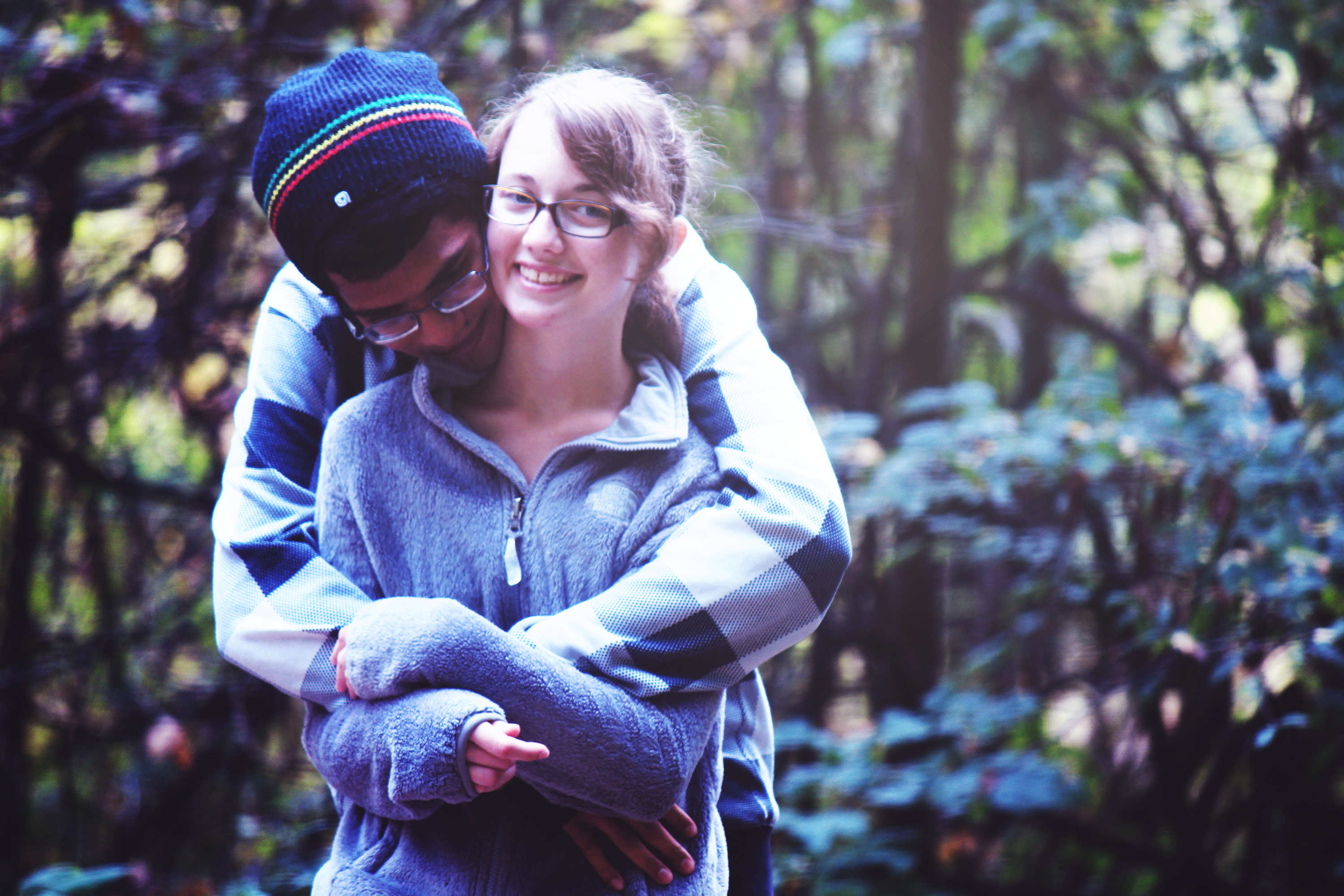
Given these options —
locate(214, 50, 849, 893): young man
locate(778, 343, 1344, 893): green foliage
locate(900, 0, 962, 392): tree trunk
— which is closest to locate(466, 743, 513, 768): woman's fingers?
locate(214, 50, 849, 893): young man

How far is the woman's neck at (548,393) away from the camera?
4.00ft

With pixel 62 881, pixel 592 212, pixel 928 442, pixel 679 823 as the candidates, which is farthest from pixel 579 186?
pixel 928 442

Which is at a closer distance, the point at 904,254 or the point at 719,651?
the point at 719,651

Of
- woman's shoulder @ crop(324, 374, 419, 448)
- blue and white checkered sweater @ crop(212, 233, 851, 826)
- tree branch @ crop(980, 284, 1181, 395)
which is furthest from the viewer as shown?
tree branch @ crop(980, 284, 1181, 395)

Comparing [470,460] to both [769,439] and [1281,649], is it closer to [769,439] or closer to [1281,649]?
[769,439]

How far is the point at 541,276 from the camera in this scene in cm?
116

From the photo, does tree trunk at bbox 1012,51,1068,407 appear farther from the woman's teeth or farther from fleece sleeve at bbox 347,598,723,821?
fleece sleeve at bbox 347,598,723,821

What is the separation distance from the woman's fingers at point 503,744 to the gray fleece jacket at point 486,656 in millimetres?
12

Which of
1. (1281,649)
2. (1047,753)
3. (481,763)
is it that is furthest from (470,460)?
(1047,753)

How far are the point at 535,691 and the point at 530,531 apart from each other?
21 cm

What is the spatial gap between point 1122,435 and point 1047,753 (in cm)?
95

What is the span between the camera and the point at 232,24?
10.0 feet

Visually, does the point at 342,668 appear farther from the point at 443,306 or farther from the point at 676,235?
the point at 676,235

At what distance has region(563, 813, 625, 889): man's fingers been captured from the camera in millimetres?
1079
